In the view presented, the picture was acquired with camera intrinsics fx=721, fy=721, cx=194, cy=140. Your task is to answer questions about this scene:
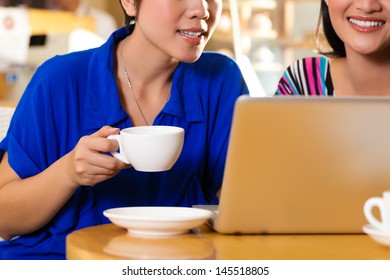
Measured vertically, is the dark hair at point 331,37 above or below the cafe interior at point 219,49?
above

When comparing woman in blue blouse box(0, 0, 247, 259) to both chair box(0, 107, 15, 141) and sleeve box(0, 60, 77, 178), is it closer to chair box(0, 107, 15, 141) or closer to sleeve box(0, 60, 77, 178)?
sleeve box(0, 60, 77, 178)

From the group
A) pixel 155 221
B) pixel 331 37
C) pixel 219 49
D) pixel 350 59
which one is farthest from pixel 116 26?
pixel 155 221

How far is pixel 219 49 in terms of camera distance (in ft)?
18.0

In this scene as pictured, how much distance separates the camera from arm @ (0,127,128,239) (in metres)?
1.13

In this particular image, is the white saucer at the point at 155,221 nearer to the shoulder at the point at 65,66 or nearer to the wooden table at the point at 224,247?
the wooden table at the point at 224,247

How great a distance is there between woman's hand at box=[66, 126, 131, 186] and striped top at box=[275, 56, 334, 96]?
0.76 meters

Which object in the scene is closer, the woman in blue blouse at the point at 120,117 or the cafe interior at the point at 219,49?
the cafe interior at the point at 219,49

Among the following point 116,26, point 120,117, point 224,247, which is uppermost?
point 116,26

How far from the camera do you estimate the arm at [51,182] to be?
1.13m

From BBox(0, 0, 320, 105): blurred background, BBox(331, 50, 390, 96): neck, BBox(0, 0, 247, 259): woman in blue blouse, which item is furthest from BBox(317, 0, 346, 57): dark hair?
BBox(0, 0, 320, 105): blurred background

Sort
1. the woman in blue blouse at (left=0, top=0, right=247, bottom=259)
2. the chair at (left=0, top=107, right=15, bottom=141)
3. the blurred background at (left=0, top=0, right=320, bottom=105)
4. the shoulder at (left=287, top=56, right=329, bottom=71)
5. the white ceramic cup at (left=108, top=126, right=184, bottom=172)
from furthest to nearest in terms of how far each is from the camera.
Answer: the blurred background at (left=0, top=0, right=320, bottom=105)
the shoulder at (left=287, top=56, right=329, bottom=71)
the chair at (left=0, top=107, right=15, bottom=141)
the woman in blue blouse at (left=0, top=0, right=247, bottom=259)
the white ceramic cup at (left=108, top=126, right=184, bottom=172)

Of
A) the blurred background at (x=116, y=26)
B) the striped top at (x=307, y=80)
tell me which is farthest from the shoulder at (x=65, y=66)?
the blurred background at (x=116, y=26)

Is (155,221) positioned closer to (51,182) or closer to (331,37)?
(51,182)

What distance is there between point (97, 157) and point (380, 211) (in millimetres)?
437
